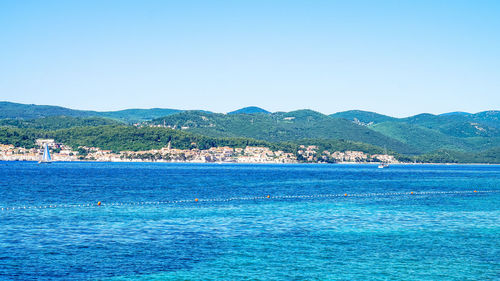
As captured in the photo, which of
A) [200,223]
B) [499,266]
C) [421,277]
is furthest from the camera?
[200,223]

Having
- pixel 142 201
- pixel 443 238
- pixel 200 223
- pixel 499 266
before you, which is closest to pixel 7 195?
pixel 142 201

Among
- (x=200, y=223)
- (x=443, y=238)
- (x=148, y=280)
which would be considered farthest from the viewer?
(x=200, y=223)

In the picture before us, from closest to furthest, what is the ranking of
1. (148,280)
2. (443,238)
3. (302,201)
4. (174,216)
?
(148,280)
(443,238)
(174,216)
(302,201)

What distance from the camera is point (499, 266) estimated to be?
128ft

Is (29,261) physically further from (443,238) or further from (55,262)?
(443,238)

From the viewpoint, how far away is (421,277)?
35.7 m

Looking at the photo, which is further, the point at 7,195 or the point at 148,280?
the point at 7,195

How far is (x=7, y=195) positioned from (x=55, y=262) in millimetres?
54930

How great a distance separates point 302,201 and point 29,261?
53.5 metres

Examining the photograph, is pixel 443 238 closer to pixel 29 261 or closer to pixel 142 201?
pixel 29 261

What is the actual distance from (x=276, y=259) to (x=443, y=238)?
19.1 m

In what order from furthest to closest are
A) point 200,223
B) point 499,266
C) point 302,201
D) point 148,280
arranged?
point 302,201 → point 200,223 → point 499,266 → point 148,280

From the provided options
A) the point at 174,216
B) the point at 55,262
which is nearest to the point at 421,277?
the point at 55,262

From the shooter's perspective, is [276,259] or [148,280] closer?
[148,280]
